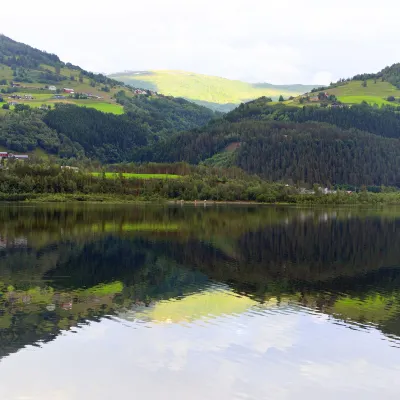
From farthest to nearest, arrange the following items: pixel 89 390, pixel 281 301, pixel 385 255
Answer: pixel 385 255 → pixel 281 301 → pixel 89 390

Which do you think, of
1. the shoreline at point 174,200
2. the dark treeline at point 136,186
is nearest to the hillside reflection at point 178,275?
the shoreline at point 174,200

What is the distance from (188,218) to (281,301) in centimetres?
5907

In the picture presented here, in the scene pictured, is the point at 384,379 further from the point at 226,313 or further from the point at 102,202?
the point at 102,202

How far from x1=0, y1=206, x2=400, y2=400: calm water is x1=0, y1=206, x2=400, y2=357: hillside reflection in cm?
15

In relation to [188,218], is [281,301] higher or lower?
higher

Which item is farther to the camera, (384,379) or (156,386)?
(384,379)

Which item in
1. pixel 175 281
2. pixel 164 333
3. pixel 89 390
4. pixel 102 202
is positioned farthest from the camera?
pixel 102 202

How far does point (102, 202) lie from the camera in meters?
132

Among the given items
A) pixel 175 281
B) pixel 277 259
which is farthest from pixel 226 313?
pixel 277 259

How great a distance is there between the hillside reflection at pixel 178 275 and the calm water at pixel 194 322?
0.15 m

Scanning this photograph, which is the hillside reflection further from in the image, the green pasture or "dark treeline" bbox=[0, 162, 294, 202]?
the green pasture

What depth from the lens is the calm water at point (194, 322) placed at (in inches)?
809

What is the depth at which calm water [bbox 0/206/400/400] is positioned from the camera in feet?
67.4

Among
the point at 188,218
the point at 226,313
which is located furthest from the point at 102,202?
the point at 226,313
